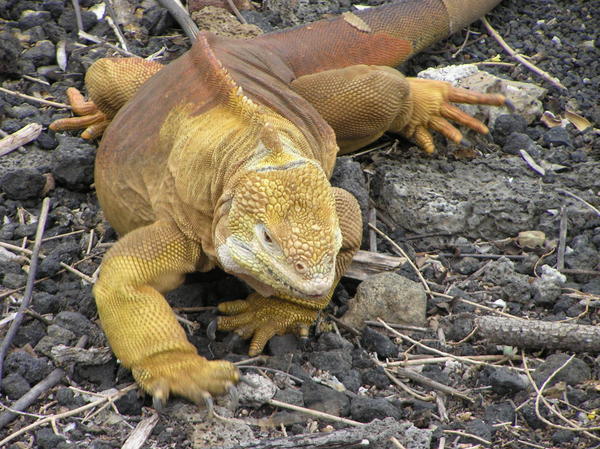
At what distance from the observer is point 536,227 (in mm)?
5668

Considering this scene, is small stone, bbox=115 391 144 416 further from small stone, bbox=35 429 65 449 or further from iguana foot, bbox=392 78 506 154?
iguana foot, bbox=392 78 506 154

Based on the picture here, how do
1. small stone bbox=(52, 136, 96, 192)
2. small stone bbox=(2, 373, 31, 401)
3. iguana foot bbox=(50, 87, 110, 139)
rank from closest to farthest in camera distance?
small stone bbox=(2, 373, 31, 401) < small stone bbox=(52, 136, 96, 192) < iguana foot bbox=(50, 87, 110, 139)

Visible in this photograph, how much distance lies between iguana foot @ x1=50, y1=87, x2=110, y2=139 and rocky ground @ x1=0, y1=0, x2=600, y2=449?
12 centimetres

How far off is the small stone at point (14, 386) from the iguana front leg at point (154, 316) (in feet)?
1.49

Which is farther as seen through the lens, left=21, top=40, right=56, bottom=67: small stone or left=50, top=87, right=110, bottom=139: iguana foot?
left=21, top=40, right=56, bottom=67: small stone

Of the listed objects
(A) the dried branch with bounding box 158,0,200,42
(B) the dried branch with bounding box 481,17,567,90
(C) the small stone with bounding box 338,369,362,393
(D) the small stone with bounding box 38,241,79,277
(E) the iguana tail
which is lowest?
(D) the small stone with bounding box 38,241,79,277

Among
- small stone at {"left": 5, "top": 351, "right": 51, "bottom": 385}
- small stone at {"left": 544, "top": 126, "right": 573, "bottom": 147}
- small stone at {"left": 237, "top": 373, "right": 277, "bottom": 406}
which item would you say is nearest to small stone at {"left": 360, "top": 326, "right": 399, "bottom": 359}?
small stone at {"left": 237, "top": 373, "right": 277, "bottom": 406}

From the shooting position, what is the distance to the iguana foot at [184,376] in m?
4.12

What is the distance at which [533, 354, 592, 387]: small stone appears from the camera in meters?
4.30

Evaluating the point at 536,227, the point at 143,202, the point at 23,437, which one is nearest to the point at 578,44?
the point at 536,227

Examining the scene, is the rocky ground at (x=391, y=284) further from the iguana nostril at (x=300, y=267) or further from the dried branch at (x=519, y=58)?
the iguana nostril at (x=300, y=267)

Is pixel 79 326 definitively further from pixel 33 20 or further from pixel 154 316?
pixel 33 20

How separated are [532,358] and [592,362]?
290 millimetres

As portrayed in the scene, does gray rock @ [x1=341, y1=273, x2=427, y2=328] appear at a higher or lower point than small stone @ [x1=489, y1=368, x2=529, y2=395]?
lower
